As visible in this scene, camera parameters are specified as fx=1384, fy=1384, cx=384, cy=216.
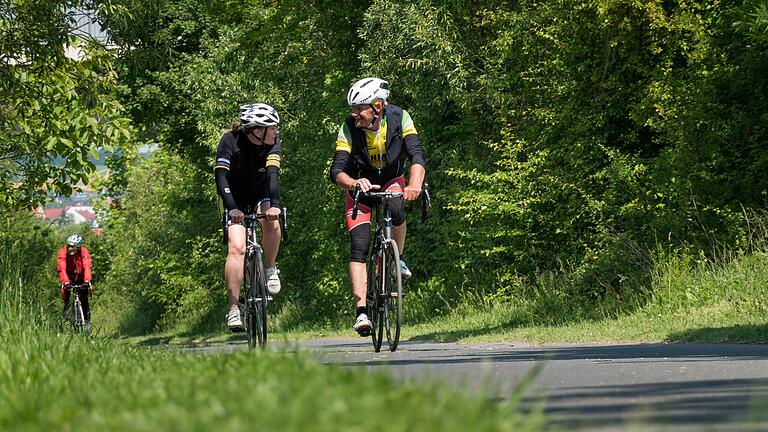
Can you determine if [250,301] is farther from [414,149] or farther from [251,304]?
[414,149]

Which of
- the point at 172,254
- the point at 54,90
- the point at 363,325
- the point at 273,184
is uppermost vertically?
the point at 172,254

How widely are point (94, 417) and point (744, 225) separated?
575 inches

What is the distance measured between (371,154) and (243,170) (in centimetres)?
114

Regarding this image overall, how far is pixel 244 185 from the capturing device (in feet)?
39.0

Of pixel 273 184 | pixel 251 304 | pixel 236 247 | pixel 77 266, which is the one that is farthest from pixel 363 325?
pixel 77 266

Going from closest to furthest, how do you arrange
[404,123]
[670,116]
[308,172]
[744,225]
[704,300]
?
[404,123]
[704,300]
[744,225]
[670,116]
[308,172]

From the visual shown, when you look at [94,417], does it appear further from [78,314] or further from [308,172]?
[308,172]

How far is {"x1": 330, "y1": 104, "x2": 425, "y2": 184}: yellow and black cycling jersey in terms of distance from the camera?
1145 centimetres

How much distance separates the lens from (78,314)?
1006 inches

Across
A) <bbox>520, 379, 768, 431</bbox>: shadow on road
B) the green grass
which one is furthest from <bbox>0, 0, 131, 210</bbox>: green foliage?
<bbox>520, 379, 768, 431</bbox>: shadow on road

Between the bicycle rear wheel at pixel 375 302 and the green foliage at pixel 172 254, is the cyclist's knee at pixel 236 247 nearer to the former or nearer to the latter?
the bicycle rear wheel at pixel 375 302

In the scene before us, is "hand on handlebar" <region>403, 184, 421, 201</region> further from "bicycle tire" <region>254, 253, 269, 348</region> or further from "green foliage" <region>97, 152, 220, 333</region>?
"green foliage" <region>97, 152, 220, 333</region>

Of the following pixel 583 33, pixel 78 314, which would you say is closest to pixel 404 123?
pixel 583 33

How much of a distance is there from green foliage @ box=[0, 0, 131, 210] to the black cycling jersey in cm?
469
